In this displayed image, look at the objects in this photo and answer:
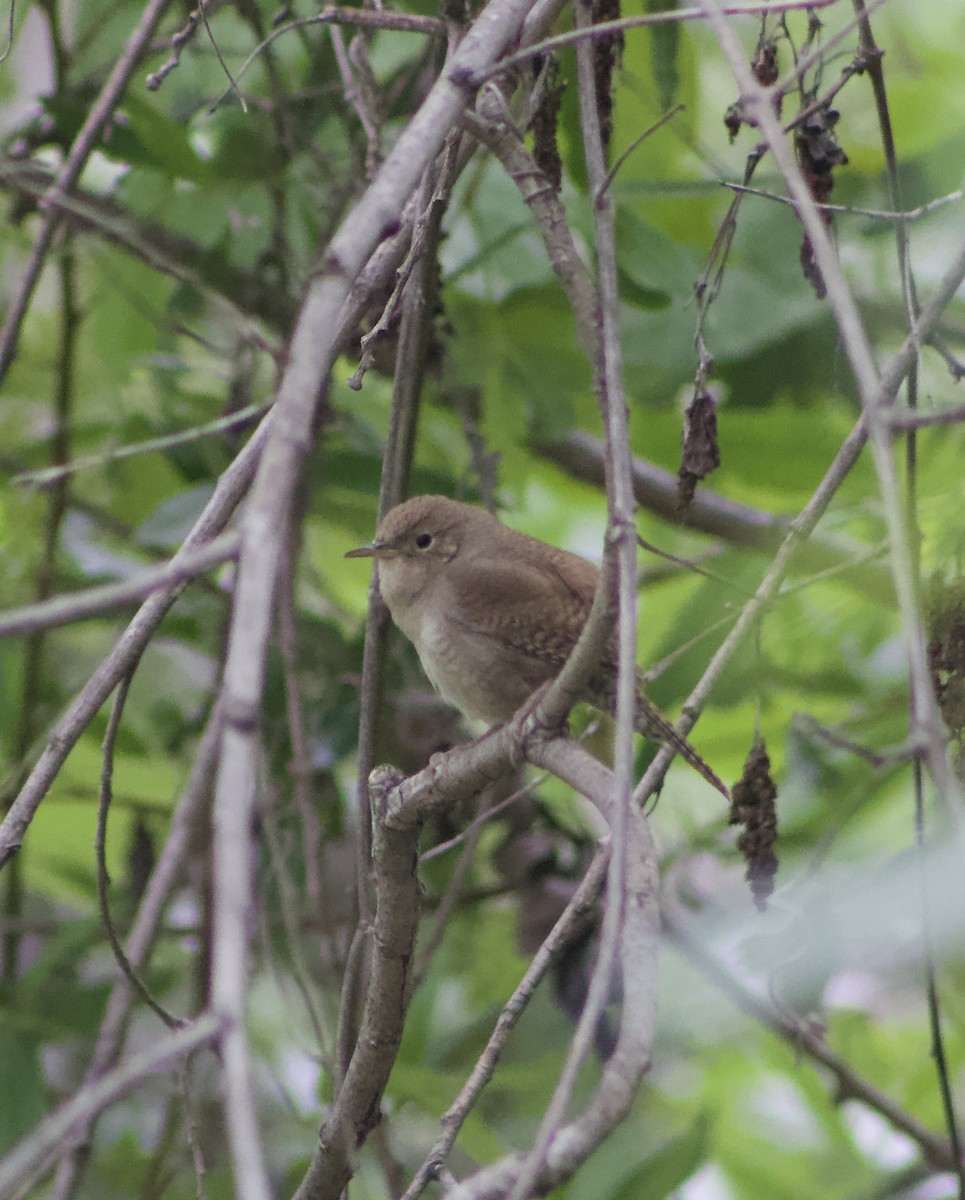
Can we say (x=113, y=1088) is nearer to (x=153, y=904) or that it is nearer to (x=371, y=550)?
(x=153, y=904)

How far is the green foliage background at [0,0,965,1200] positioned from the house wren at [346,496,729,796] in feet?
0.57

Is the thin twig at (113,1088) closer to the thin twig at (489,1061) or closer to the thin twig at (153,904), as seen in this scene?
the thin twig at (489,1061)

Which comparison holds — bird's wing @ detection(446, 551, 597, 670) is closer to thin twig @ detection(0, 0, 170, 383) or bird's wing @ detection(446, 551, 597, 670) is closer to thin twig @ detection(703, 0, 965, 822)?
thin twig @ detection(0, 0, 170, 383)

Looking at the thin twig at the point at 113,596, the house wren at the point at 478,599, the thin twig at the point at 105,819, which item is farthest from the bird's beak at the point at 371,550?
the thin twig at the point at 113,596

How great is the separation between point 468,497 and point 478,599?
0.48 meters

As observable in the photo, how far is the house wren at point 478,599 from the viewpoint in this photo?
3516 millimetres

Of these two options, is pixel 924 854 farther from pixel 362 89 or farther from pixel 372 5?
pixel 372 5

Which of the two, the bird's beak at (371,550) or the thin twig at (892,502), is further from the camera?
the bird's beak at (371,550)

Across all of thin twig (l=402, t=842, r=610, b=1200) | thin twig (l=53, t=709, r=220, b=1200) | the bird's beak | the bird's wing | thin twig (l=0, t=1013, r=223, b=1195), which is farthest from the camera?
the bird's beak

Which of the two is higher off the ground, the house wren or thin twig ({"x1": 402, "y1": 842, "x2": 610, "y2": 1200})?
the house wren

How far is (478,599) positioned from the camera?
3584 mm

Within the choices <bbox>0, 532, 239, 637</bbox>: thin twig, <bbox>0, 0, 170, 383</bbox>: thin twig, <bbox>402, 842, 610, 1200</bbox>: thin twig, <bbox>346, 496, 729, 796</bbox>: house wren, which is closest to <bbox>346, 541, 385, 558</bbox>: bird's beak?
<bbox>346, 496, 729, 796</bbox>: house wren

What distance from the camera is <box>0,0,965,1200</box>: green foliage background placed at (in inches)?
138

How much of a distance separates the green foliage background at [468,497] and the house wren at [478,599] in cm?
17
